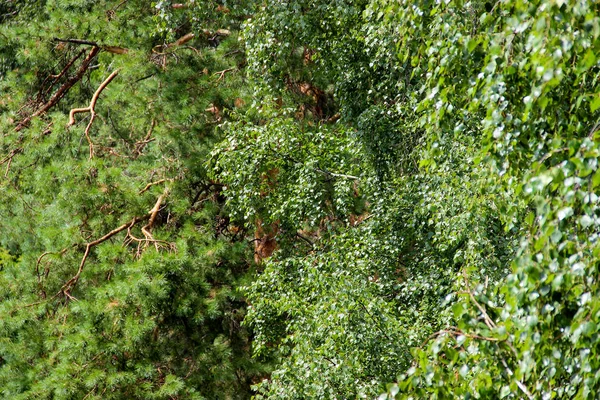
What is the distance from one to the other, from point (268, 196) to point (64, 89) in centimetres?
366

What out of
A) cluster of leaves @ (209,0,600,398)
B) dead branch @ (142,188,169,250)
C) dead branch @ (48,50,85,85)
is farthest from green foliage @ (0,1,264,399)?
cluster of leaves @ (209,0,600,398)

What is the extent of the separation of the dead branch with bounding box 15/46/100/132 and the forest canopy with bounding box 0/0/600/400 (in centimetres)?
6

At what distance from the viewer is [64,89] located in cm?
1025

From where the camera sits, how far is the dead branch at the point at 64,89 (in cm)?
956

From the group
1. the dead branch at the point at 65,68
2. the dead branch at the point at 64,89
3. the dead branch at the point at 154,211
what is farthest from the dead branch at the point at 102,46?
the dead branch at the point at 154,211

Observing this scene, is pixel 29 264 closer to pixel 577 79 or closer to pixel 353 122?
pixel 353 122

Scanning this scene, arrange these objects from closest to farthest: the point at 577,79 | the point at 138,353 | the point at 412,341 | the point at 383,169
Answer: the point at 577,79 → the point at 412,341 → the point at 383,169 → the point at 138,353

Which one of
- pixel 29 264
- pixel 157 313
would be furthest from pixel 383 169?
pixel 29 264

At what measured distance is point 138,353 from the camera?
800 cm

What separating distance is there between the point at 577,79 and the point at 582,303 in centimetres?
92

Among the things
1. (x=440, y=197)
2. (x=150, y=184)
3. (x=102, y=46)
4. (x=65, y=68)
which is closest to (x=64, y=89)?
(x=65, y=68)

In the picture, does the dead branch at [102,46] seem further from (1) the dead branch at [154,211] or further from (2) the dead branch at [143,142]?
(1) the dead branch at [154,211]

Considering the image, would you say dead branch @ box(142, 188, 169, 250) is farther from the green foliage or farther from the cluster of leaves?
the cluster of leaves

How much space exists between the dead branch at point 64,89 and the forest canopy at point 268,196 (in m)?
0.06
